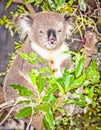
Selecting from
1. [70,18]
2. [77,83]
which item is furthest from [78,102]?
[70,18]

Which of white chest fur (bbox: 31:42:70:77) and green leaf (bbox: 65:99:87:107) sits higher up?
white chest fur (bbox: 31:42:70:77)

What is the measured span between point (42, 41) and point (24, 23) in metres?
0.12

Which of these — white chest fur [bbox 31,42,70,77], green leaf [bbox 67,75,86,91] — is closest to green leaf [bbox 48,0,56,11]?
white chest fur [bbox 31,42,70,77]

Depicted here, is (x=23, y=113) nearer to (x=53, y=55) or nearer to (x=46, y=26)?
(x=46, y=26)

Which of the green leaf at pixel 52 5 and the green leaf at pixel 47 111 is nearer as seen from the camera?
the green leaf at pixel 47 111

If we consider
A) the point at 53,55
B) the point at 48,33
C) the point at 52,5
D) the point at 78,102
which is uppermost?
the point at 52,5

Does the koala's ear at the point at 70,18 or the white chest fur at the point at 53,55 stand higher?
the koala's ear at the point at 70,18

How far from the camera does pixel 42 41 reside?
176 centimetres

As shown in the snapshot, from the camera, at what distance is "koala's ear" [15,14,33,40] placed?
1695 mm

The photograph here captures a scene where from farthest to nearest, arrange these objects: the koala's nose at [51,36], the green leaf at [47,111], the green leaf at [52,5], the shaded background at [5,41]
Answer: the shaded background at [5,41] → the green leaf at [52,5] → the koala's nose at [51,36] → the green leaf at [47,111]

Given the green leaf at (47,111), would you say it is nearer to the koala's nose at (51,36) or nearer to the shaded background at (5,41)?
the koala's nose at (51,36)

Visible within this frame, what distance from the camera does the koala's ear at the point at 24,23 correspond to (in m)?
1.69

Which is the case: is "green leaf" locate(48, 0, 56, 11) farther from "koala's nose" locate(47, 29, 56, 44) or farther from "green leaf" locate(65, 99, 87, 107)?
"green leaf" locate(65, 99, 87, 107)

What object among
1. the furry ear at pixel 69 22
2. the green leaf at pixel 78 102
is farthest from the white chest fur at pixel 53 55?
the green leaf at pixel 78 102
